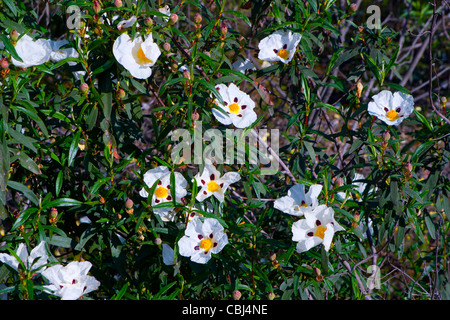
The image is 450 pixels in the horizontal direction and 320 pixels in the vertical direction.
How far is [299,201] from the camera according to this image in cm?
193

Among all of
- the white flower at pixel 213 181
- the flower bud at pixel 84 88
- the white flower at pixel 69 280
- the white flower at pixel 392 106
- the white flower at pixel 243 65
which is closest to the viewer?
the white flower at pixel 69 280

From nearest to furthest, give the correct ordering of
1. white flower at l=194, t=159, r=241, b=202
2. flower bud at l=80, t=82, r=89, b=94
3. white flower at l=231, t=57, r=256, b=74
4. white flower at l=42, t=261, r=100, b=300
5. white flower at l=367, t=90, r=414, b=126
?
white flower at l=42, t=261, r=100, b=300 → flower bud at l=80, t=82, r=89, b=94 → white flower at l=194, t=159, r=241, b=202 → white flower at l=367, t=90, r=414, b=126 → white flower at l=231, t=57, r=256, b=74

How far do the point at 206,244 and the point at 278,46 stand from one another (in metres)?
0.86

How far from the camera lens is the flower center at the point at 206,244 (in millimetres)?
1882

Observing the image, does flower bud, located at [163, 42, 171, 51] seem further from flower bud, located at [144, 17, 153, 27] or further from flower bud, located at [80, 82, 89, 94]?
flower bud, located at [80, 82, 89, 94]

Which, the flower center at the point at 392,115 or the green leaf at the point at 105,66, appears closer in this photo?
the green leaf at the point at 105,66

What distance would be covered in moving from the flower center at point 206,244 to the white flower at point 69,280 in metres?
0.39

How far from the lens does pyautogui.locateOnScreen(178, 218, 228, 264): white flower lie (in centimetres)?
188

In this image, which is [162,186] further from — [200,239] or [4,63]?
[4,63]

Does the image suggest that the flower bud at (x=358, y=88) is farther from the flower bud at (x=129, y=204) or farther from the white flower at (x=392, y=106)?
the flower bud at (x=129, y=204)

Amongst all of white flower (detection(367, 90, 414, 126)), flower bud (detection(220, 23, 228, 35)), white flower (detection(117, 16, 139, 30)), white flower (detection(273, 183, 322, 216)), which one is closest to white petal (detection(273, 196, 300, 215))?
white flower (detection(273, 183, 322, 216))

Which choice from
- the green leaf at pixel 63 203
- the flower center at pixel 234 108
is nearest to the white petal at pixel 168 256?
the green leaf at pixel 63 203

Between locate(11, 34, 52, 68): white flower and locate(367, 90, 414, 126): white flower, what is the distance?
124cm

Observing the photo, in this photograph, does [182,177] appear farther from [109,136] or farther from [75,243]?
[75,243]
